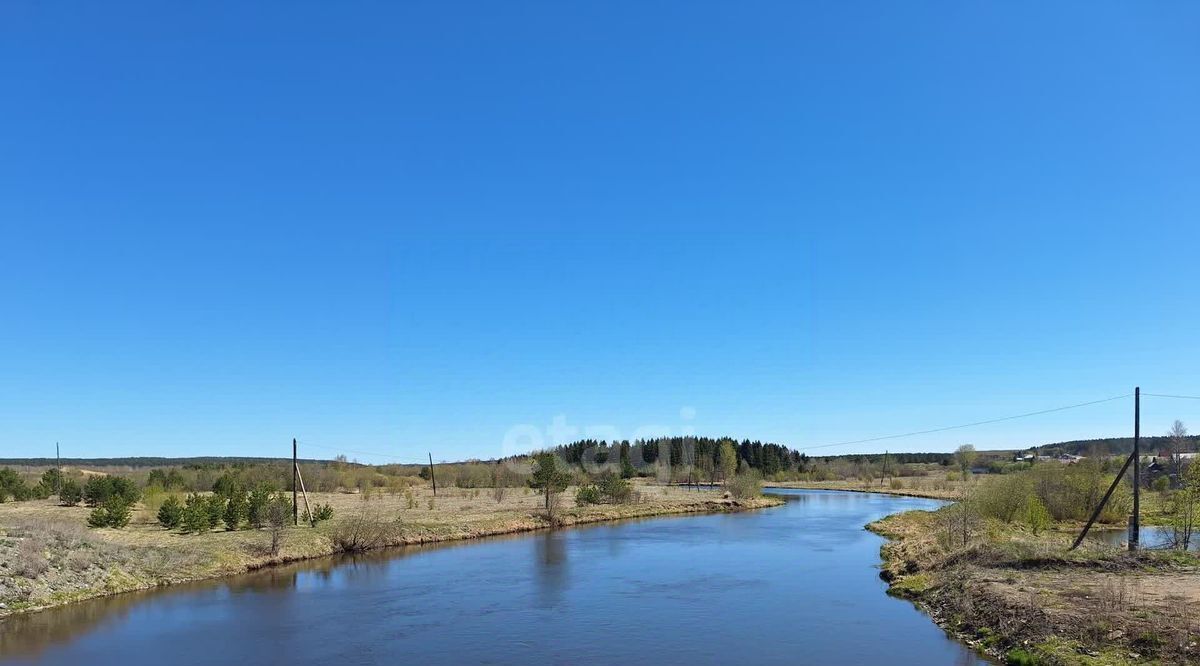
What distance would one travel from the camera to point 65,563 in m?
29.1

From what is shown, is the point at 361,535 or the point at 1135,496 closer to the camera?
the point at 1135,496

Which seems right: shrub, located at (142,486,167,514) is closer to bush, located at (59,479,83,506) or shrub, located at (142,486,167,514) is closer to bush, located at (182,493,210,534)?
bush, located at (59,479,83,506)

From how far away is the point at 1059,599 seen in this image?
2131cm

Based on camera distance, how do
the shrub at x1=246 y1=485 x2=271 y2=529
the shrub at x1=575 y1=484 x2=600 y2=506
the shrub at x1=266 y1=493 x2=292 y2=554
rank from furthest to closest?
the shrub at x1=575 y1=484 x2=600 y2=506, the shrub at x1=246 y1=485 x2=271 y2=529, the shrub at x1=266 y1=493 x2=292 y2=554

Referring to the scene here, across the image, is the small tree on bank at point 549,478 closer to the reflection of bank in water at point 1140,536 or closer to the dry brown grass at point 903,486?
the reflection of bank in water at point 1140,536

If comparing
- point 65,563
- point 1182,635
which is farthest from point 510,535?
point 1182,635

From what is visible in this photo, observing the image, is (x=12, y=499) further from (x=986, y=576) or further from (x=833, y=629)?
(x=986, y=576)

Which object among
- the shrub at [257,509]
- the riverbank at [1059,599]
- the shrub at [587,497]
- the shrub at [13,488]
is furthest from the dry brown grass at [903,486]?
the shrub at [13,488]

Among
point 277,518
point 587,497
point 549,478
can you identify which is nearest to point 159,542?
point 277,518

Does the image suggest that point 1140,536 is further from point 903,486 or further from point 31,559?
point 903,486

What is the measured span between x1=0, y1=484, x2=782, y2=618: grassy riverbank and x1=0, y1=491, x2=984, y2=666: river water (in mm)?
1338

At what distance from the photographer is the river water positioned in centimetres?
2053

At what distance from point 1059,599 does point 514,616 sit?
17077 millimetres

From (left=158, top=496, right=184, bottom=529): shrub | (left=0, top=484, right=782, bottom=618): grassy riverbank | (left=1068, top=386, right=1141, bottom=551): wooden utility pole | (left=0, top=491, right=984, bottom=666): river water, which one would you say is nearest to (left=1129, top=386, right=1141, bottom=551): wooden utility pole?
(left=1068, top=386, right=1141, bottom=551): wooden utility pole
